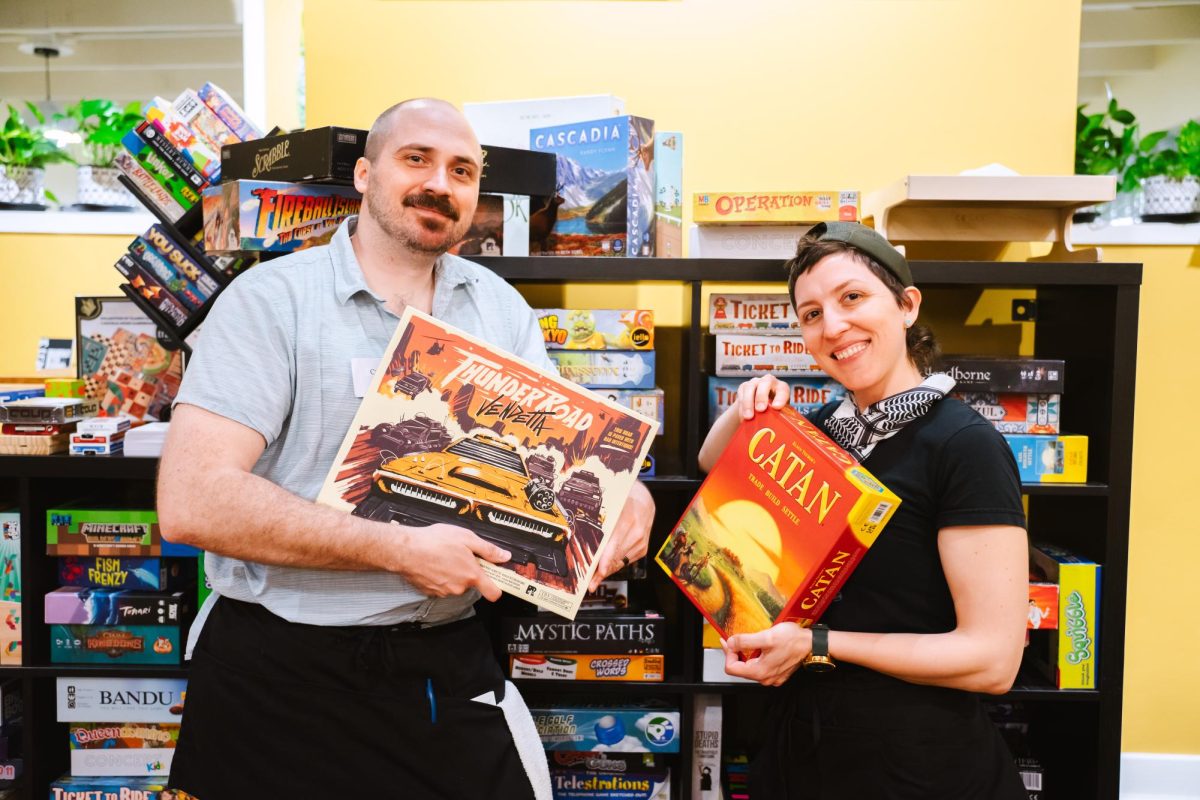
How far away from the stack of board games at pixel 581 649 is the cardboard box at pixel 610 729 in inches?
3.9

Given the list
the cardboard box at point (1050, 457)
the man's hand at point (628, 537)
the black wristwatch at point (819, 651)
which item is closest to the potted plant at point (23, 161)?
the man's hand at point (628, 537)

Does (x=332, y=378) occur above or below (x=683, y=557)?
above

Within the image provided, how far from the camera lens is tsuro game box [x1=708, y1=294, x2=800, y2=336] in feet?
6.71

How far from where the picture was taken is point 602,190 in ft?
6.52

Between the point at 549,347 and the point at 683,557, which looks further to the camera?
the point at 549,347

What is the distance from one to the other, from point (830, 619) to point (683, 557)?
272mm

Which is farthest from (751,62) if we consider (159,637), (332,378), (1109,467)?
(159,637)

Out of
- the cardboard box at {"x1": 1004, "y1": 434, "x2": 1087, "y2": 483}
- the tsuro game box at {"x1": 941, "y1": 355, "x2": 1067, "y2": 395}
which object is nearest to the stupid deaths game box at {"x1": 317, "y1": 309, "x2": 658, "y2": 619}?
the tsuro game box at {"x1": 941, "y1": 355, "x2": 1067, "y2": 395}

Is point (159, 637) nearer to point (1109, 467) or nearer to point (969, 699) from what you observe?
point (969, 699)

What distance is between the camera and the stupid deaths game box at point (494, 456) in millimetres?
1338

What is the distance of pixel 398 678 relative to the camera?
150cm

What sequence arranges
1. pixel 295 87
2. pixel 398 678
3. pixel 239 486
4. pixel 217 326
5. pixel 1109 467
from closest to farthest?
1. pixel 239 486
2. pixel 217 326
3. pixel 398 678
4. pixel 1109 467
5. pixel 295 87

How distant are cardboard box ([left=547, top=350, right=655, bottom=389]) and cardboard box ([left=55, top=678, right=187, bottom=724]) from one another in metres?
1.23

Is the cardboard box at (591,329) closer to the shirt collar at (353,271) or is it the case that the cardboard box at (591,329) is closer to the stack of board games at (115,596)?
the shirt collar at (353,271)
